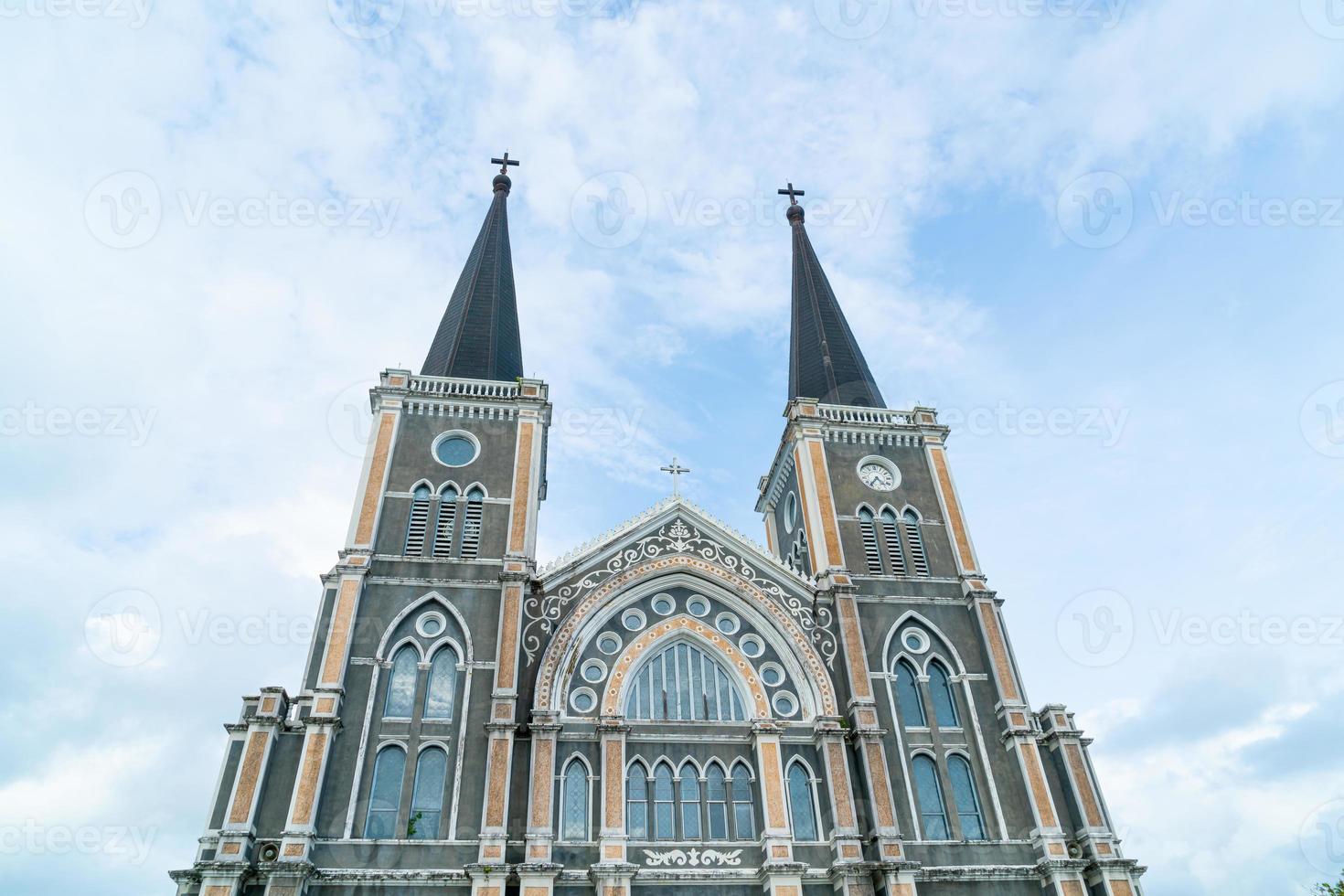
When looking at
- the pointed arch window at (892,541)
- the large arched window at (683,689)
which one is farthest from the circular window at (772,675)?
the pointed arch window at (892,541)

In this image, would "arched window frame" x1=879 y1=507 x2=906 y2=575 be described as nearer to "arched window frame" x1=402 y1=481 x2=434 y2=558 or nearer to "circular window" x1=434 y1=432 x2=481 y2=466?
"circular window" x1=434 y1=432 x2=481 y2=466

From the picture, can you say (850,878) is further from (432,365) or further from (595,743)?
(432,365)

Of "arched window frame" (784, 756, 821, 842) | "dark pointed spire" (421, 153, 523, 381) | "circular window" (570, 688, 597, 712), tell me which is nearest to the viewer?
"arched window frame" (784, 756, 821, 842)

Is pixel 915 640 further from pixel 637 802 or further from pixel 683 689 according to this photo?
pixel 637 802

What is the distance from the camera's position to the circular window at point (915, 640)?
27.9 metres

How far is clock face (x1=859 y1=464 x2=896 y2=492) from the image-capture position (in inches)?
1252

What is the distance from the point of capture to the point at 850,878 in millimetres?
22609

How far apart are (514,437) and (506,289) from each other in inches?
372

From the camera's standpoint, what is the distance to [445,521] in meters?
28.5

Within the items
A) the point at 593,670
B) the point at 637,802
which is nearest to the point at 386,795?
the point at 593,670

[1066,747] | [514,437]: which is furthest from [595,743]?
[1066,747]

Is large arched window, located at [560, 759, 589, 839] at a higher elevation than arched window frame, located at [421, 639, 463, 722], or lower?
lower

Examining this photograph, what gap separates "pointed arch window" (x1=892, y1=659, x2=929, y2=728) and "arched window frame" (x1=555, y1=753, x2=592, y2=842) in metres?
9.22

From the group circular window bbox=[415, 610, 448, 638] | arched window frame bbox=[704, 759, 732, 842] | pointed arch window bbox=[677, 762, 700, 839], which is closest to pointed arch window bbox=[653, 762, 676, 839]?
pointed arch window bbox=[677, 762, 700, 839]
